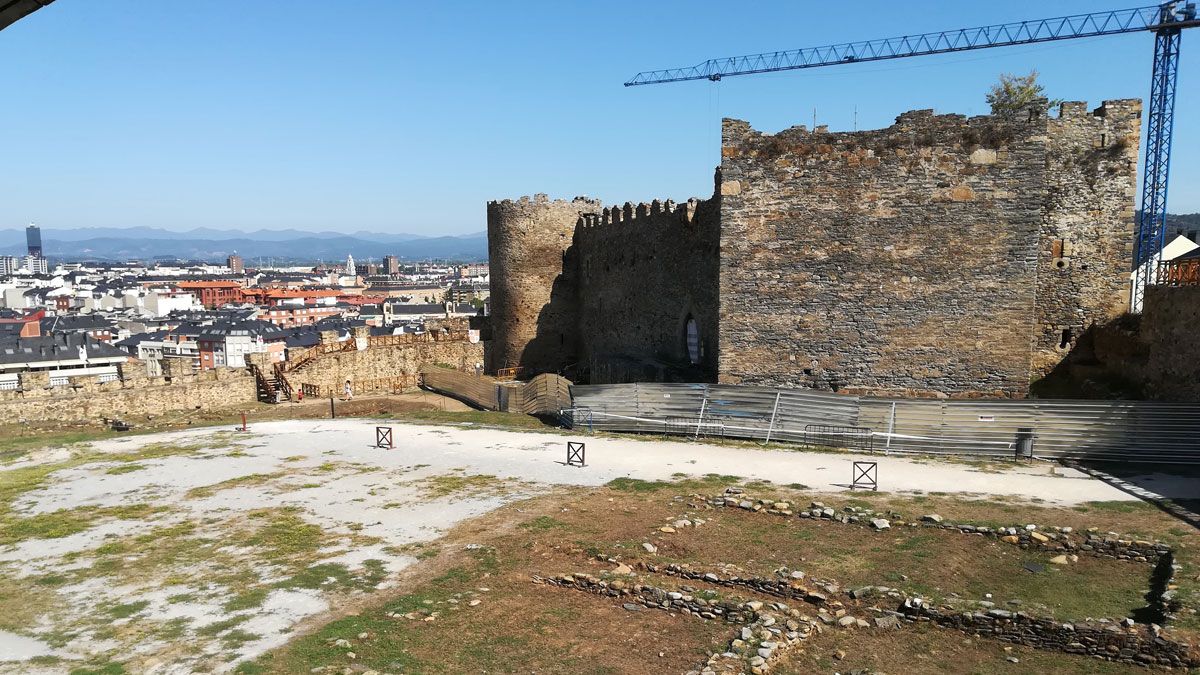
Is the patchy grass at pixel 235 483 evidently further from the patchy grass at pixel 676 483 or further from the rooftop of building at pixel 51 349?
the rooftop of building at pixel 51 349

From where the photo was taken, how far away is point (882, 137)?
20531 millimetres

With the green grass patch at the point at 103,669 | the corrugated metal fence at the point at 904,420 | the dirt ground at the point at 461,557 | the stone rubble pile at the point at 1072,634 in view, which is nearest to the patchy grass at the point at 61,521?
the dirt ground at the point at 461,557

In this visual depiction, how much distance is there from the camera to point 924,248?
67.3 feet

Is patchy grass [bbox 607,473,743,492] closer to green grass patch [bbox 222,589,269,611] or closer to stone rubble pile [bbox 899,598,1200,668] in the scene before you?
stone rubble pile [bbox 899,598,1200,668]

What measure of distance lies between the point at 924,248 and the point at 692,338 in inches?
383

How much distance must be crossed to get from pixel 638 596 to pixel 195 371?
2937 centimetres

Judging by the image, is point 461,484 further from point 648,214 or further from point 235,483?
point 648,214

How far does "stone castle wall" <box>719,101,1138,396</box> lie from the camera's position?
20031 millimetres

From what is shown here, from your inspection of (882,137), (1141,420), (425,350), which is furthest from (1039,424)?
(425,350)

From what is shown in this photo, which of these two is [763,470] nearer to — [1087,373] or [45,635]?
[1087,373]

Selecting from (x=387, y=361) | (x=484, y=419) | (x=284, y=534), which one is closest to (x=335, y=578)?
(x=284, y=534)

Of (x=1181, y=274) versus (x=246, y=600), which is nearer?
(x=246, y=600)

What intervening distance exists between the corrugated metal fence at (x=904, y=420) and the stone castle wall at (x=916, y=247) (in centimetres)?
150

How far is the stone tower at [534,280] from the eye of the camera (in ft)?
124
